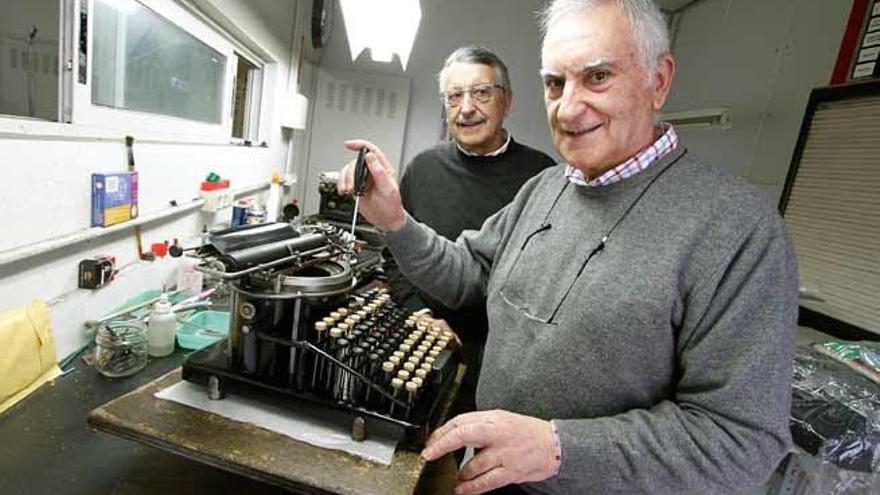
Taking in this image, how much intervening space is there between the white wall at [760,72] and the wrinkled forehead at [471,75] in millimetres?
1680

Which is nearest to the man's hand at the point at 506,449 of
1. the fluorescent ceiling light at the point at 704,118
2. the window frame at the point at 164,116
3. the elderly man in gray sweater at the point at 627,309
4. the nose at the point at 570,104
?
the elderly man in gray sweater at the point at 627,309

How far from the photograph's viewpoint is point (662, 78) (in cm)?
82

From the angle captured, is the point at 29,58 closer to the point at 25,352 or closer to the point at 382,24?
the point at 25,352

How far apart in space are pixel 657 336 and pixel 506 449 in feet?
0.96

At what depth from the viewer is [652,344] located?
27.5 inches

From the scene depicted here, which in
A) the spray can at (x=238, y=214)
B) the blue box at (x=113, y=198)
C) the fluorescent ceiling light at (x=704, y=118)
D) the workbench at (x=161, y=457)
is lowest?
the workbench at (x=161, y=457)

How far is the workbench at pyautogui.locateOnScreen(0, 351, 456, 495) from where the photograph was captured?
652mm

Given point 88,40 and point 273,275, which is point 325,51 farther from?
point 273,275

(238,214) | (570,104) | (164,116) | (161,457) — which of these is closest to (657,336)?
(570,104)

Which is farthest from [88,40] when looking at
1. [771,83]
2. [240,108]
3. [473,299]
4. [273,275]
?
[771,83]

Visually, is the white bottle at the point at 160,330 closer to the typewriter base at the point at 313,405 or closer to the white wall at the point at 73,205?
the white wall at the point at 73,205

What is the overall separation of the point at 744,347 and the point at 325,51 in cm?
361

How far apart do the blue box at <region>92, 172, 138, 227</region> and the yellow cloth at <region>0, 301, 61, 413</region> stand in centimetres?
26

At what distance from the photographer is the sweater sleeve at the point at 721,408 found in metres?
0.62
